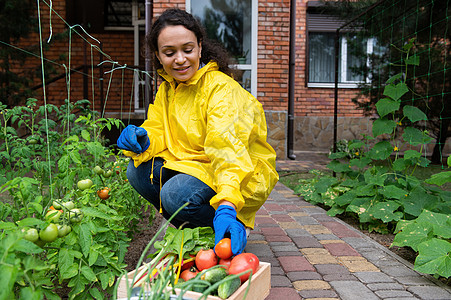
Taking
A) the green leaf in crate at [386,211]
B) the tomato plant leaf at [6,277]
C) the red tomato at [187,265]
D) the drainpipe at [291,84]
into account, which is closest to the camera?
the tomato plant leaf at [6,277]

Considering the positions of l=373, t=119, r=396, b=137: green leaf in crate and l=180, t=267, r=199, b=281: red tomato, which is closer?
l=180, t=267, r=199, b=281: red tomato

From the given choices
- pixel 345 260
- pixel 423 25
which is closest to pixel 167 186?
pixel 345 260

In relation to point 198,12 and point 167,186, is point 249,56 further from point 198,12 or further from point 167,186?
point 167,186

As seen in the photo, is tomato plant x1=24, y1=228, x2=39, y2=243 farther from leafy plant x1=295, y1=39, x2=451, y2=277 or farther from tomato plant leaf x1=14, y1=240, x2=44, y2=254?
leafy plant x1=295, y1=39, x2=451, y2=277

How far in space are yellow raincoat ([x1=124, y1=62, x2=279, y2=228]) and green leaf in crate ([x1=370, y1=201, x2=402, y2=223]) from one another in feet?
3.53

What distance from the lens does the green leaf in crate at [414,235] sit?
7.08 ft

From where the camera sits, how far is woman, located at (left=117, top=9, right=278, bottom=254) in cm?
182

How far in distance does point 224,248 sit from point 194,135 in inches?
28.7

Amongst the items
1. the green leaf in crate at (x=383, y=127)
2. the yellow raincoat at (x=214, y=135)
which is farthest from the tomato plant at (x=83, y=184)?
the green leaf in crate at (x=383, y=127)

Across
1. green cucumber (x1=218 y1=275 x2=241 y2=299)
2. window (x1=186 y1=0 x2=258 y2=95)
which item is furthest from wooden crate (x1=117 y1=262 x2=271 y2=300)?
window (x1=186 y1=0 x2=258 y2=95)

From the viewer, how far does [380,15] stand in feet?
17.5

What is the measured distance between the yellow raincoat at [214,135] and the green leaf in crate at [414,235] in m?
0.81

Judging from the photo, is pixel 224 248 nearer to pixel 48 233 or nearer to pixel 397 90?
pixel 48 233

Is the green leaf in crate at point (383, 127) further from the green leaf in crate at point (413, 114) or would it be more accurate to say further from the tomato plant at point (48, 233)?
the tomato plant at point (48, 233)
